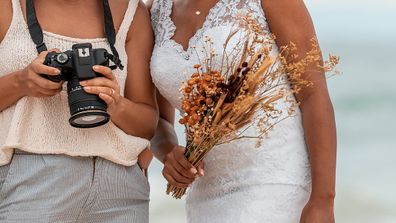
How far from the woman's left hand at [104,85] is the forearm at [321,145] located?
51 cm

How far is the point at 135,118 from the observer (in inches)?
85.0

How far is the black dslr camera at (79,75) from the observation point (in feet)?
6.21

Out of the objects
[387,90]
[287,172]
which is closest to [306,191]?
[287,172]

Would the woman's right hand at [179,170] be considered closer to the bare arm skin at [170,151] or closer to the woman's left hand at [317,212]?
the bare arm skin at [170,151]

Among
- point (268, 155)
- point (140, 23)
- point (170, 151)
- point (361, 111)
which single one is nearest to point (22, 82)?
point (140, 23)

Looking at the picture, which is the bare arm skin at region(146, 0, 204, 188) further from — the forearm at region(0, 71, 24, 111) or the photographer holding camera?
the forearm at region(0, 71, 24, 111)

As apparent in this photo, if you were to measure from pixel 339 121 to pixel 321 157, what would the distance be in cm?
716

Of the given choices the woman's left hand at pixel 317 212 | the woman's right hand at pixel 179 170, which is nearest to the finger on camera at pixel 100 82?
the woman's right hand at pixel 179 170

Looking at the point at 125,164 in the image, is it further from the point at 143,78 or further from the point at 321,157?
the point at 321,157

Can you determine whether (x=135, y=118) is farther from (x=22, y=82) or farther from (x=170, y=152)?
(x=22, y=82)

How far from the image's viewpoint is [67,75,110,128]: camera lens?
1891mm

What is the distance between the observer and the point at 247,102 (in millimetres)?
1882

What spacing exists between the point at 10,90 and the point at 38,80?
123mm

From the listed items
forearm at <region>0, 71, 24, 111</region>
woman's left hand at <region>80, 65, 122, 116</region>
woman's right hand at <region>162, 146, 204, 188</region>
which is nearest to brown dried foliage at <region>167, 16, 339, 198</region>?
woman's right hand at <region>162, 146, 204, 188</region>
